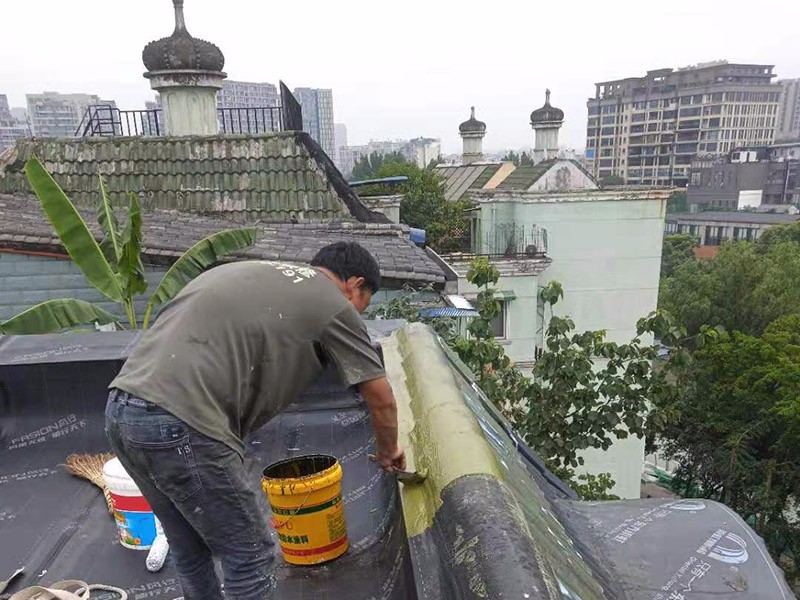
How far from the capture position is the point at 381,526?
2412 mm

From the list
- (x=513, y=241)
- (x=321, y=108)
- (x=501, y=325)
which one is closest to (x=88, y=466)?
(x=501, y=325)

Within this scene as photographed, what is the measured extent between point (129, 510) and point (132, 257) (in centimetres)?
358

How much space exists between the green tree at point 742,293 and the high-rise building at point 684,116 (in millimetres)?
53744

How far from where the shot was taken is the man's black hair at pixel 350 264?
80.0 inches

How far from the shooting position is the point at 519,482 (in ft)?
7.39

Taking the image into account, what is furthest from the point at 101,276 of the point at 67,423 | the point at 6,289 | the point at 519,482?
the point at 519,482

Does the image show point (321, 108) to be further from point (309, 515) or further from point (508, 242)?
point (309, 515)

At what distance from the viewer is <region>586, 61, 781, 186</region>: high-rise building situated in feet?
237

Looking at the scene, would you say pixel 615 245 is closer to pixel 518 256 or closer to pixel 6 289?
pixel 518 256

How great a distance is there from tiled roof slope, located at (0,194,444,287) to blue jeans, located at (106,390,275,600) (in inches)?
159

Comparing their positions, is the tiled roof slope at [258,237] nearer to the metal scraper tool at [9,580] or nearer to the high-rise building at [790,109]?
the metal scraper tool at [9,580]

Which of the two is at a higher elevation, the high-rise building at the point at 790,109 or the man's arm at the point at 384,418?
the high-rise building at the point at 790,109

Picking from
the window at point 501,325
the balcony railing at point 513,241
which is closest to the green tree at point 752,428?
the window at point 501,325

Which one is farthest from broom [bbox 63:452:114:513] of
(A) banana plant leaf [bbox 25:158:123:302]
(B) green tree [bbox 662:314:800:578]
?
(B) green tree [bbox 662:314:800:578]
